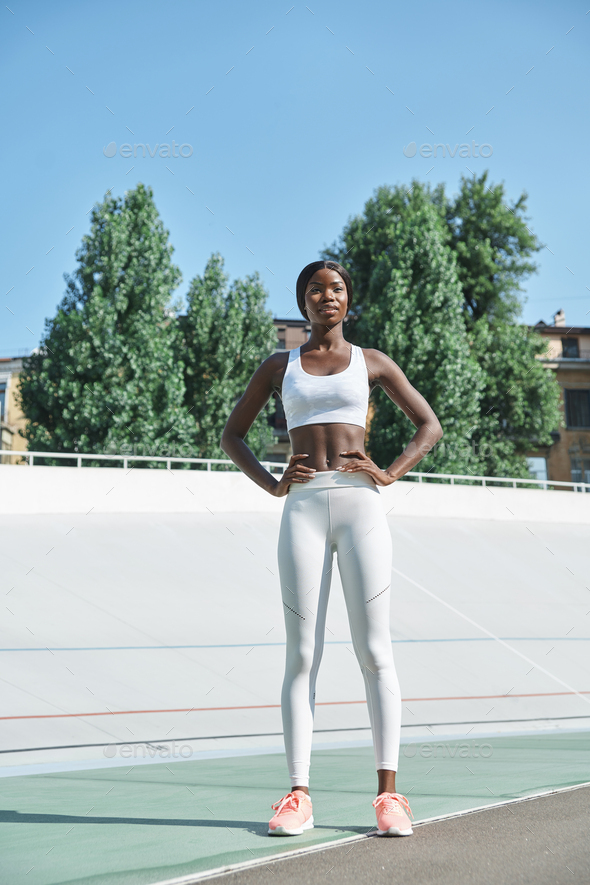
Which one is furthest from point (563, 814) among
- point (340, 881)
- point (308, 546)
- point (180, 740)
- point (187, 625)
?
point (187, 625)

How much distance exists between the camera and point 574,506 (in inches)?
763

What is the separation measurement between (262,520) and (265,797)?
11.5m

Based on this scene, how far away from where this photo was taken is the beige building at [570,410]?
3784 cm

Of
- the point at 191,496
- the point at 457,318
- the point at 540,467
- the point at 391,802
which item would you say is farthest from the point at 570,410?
the point at 391,802

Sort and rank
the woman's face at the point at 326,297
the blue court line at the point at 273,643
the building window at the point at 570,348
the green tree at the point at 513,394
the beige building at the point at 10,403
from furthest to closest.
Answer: the building window at the point at 570,348, the beige building at the point at 10,403, the green tree at the point at 513,394, the blue court line at the point at 273,643, the woman's face at the point at 326,297

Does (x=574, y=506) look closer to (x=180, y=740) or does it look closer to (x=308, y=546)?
(x=180, y=740)

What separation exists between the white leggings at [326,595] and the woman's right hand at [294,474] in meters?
0.06

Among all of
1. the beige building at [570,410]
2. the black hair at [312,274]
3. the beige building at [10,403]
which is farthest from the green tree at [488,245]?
the black hair at [312,274]

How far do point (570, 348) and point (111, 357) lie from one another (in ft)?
91.5

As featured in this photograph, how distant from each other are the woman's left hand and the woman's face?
1.91 feet

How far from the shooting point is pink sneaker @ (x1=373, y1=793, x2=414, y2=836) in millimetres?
2447

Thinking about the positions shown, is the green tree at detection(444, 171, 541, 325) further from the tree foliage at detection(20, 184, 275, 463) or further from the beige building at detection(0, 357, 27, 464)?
the beige building at detection(0, 357, 27, 464)

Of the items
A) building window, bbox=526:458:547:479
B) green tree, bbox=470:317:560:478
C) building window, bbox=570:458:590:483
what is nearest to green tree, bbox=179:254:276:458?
green tree, bbox=470:317:560:478

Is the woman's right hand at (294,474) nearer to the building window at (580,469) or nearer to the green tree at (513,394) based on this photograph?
the green tree at (513,394)
